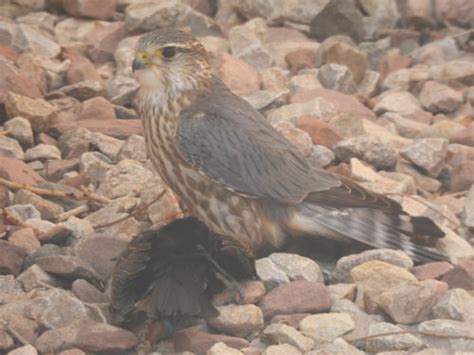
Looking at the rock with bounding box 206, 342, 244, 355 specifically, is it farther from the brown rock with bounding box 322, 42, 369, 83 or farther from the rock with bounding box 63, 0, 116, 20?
the rock with bounding box 63, 0, 116, 20

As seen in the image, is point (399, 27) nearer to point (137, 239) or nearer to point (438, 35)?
point (438, 35)

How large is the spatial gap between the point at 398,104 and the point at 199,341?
2958 millimetres

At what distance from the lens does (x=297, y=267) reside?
17.6 ft

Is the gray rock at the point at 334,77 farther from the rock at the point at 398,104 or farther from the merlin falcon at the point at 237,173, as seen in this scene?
the merlin falcon at the point at 237,173

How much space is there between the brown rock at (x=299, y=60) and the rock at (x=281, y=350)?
3219 millimetres

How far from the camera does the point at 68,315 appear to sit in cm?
484

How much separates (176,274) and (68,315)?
402 millimetres

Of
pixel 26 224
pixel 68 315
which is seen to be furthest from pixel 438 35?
pixel 68 315

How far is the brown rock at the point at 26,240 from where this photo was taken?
535cm

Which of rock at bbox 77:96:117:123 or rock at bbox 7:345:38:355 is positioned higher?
rock at bbox 7:345:38:355

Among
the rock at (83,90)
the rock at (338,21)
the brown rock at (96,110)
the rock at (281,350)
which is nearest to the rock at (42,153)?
the brown rock at (96,110)

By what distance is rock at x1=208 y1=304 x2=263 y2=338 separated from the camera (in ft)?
16.0

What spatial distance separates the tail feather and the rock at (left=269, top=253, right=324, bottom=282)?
39cm

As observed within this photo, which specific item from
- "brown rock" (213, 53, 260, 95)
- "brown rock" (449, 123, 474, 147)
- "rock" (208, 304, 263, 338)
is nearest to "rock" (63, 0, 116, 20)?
"brown rock" (213, 53, 260, 95)
